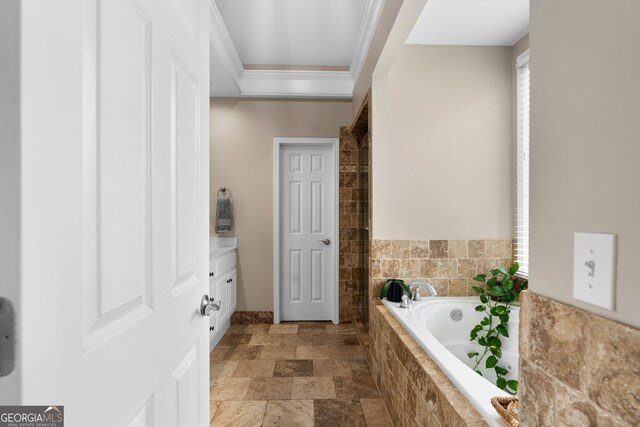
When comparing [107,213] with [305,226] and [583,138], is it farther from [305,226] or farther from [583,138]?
[305,226]

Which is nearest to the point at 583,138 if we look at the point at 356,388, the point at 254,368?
the point at 356,388

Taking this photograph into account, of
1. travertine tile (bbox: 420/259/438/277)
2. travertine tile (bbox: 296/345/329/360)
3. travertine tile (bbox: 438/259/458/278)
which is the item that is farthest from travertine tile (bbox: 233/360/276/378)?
travertine tile (bbox: 438/259/458/278)

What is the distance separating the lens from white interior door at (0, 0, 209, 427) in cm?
43

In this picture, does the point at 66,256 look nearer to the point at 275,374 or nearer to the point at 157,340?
the point at 157,340

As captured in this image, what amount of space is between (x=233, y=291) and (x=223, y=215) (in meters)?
0.81

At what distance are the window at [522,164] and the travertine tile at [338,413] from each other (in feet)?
4.99

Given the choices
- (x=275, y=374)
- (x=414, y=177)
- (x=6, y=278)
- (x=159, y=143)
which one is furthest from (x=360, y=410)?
(x=6, y=278)

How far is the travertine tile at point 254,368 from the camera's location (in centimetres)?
264

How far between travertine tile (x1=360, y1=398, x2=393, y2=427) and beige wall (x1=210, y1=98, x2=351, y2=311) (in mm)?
1882

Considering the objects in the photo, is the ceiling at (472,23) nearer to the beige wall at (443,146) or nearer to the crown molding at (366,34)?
the beige wall at (443,146)

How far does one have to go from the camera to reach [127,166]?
0.65 meters

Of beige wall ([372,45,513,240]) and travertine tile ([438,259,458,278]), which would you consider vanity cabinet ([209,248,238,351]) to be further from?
travertine tile ([438,259,458,278])

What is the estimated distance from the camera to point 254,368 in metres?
2.74

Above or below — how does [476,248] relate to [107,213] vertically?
below
